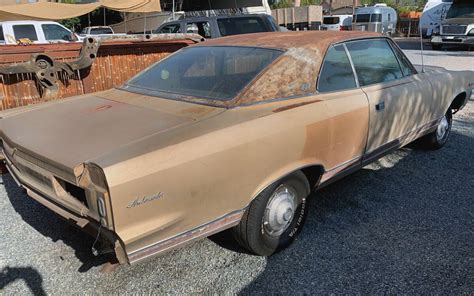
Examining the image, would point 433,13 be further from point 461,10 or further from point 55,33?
point 55,33

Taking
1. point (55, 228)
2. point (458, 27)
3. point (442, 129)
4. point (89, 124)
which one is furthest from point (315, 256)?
point (458, 27)

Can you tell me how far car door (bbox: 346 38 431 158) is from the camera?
333cm

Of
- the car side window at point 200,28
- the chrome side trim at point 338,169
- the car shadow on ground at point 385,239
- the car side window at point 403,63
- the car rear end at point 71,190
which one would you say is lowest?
the car shadow on ground at point 385,239

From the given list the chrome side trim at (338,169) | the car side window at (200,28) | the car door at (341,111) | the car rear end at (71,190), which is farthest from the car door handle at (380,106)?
the car side window at (200,28)

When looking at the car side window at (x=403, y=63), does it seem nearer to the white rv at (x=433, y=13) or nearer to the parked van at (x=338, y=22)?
the white rv at (x=433, y=13)

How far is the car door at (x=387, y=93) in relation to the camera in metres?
3.33

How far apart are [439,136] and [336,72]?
87.9 inches

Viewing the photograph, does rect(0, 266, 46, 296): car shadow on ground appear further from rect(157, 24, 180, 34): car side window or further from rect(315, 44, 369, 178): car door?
rect(157, 24, 180, 34): car side window

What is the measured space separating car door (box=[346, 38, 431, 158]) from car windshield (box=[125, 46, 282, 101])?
3.02 ft

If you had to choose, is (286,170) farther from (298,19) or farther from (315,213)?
(298,19)

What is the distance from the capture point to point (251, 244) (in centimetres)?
259

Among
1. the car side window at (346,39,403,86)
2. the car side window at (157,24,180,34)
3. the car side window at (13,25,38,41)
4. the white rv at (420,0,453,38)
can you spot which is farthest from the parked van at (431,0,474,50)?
the car side window at (13,25,38,41)

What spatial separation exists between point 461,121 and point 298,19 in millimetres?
21574

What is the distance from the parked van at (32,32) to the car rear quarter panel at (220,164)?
419 inches
